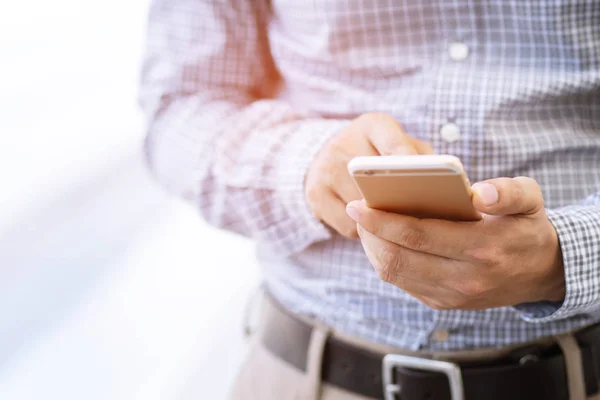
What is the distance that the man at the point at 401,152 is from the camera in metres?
0.53

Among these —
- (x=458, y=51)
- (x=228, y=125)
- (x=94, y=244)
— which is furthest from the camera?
(x=94, y=244)

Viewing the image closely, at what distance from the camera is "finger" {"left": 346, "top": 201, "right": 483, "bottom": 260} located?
0.45m

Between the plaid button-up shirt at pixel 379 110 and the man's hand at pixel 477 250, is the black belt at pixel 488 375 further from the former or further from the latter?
the man's hand at pixel 477 250

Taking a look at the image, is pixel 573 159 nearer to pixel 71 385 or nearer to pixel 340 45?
pixel 340 45

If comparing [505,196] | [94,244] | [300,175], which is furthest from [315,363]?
[94,244]

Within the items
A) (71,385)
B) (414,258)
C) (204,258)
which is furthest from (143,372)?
(414,258)

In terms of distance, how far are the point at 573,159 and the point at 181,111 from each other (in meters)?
0.46

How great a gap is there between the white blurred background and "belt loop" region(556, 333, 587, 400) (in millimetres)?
713

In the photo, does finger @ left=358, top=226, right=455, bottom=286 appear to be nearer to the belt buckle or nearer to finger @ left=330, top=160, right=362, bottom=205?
finger @ left=330, top=160, right=362, bottom=205

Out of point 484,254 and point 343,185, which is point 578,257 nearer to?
point 484,254

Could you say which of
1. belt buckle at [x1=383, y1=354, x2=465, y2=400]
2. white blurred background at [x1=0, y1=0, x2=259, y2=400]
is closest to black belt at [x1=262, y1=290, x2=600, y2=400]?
belt buckle at [x1=383, y1=354, x2=465, y2=400]

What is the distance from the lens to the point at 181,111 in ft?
2.49

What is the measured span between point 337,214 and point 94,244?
2.65 ft

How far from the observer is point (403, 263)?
48 cm
